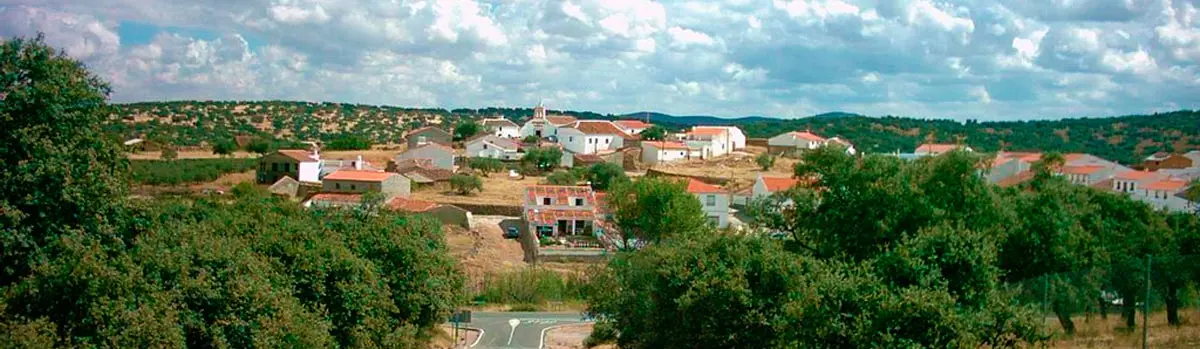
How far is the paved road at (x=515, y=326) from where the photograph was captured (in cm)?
3412

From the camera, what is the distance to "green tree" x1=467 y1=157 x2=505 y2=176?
3460 inches

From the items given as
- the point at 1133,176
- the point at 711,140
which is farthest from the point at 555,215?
the point at 711,140

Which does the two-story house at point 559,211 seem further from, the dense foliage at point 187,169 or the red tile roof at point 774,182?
the dense foliage at point 187,169

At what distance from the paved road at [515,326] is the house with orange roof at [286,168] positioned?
3859 cm

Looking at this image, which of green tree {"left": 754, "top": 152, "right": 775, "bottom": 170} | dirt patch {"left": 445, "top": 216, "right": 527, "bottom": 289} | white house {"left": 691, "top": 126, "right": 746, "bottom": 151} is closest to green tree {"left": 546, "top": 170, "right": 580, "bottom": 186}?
dirt patch {"left": 445, "top": 216, "right": 527, "bottom": 289}

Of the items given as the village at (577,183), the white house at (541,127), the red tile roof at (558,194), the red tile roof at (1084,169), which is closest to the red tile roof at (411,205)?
the village at (577,183)

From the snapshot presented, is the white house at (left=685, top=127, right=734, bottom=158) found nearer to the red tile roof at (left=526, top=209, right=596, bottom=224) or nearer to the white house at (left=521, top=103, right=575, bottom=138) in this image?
the white house at (left=521, top=103, right=575, bottom=138)

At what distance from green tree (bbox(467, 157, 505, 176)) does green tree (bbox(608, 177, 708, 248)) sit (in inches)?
1182

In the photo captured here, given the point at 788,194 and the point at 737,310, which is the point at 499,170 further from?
the point at 737,310

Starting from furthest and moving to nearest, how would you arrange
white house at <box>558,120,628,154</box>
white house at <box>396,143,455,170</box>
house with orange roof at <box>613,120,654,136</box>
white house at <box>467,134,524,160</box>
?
house with orange roof at <box>613,120,654,136</box> < white house at <box>558,120,628,154</box> < white house at <box>467,134,524,160</box> < white house at <box>396,143,455,170</box>

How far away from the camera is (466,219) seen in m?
61.3

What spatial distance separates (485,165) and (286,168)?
17.1 metres

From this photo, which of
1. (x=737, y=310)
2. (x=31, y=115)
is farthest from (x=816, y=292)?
(x=31, y=115)

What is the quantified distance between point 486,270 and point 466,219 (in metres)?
11.1
